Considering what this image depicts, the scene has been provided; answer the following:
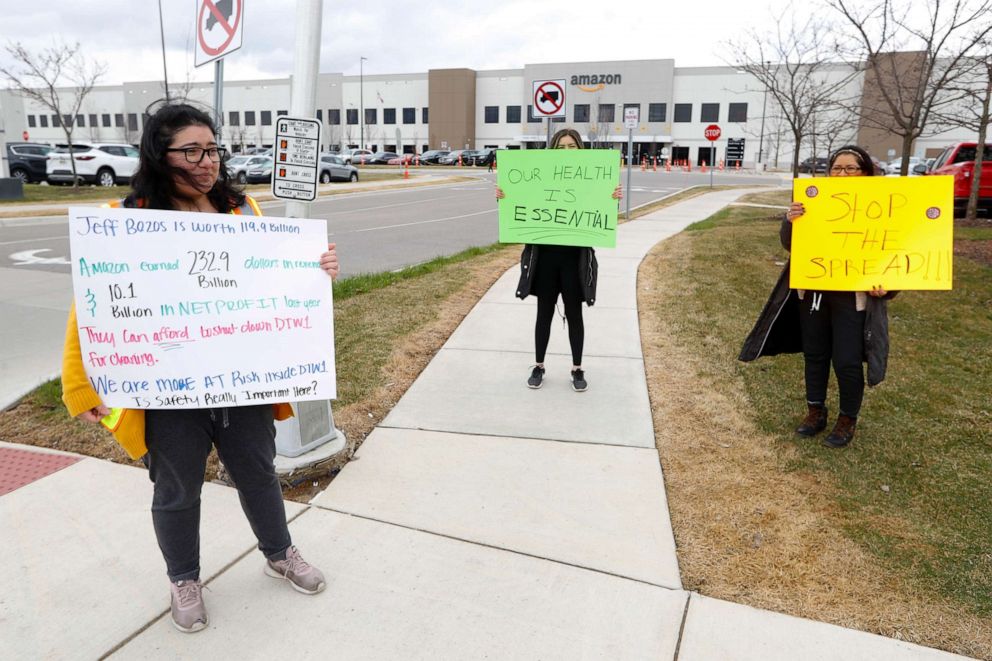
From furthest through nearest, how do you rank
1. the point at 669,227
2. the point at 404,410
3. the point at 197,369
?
the point at 669,227 < the point at 404,410 < the point at 197,369

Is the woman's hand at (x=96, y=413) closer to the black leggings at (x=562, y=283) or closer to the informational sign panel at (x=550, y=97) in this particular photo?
the black leggings at (x=562, y=283)

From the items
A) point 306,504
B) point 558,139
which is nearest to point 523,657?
point 306,504

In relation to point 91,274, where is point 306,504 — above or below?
below

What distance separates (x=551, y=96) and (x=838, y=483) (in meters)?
8.44

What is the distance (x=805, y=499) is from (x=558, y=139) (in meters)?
2.96

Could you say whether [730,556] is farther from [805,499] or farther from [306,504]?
[306,504]

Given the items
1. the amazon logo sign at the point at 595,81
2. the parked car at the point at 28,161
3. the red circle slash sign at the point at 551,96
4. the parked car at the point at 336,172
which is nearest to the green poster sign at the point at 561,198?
the red circle slash sign at the point at 551,96

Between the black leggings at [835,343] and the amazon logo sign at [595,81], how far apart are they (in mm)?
71276

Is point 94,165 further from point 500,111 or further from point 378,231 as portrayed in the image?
point 500,111

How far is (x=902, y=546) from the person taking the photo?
317cm

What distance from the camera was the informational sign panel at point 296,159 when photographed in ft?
11.2

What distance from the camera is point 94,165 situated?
998 inches

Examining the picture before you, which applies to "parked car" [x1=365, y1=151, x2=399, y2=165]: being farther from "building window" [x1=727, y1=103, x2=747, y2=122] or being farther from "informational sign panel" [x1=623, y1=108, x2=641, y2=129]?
"informational sign panel" [x1=623, y1=108, x2=641, y2=129]

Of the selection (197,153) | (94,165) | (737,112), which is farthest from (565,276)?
(737,112)
